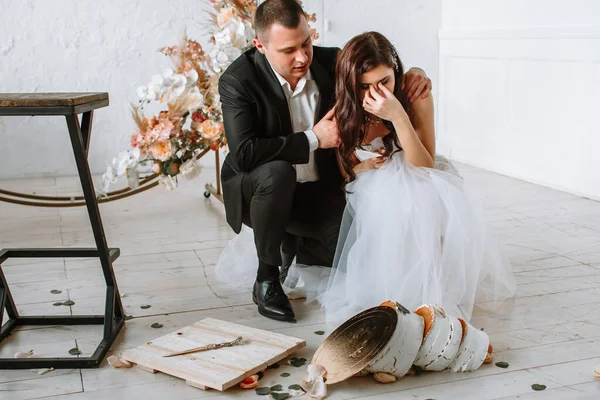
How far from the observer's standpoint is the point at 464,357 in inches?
71.1

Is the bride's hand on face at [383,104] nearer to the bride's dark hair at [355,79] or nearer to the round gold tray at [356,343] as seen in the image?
the bride's dark hair at [355,79]

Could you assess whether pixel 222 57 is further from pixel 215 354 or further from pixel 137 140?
pixel 215 354

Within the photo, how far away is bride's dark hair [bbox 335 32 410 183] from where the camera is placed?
6.95 ft

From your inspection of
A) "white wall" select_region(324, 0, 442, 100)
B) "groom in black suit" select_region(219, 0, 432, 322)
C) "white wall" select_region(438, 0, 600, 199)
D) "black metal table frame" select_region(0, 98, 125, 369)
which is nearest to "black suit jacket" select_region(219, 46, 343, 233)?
"groom in black suit" select_region(219, 0, 432, 322)

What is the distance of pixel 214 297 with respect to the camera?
2.45 meters

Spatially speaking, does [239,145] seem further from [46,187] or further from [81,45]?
[81,45]

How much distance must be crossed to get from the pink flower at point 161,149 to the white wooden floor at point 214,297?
390 mm

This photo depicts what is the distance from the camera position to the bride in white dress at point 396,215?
2.10 m

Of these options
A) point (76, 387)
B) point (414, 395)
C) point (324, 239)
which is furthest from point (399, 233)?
point (76, 387)

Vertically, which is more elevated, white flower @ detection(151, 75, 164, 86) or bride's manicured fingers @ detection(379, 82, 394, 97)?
bride's manicured fingers @ detection(379, 82, 394, 97)

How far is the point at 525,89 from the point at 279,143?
2551 millimetres

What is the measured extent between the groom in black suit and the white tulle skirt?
0.58 ft

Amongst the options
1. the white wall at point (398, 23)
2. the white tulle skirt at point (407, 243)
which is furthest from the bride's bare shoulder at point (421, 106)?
the white wall at point (398, 23)

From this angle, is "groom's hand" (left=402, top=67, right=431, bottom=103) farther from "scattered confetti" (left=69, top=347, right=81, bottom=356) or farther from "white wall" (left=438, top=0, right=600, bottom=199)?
"white wall" (left=438, top=0, right=600, bottom=199)
